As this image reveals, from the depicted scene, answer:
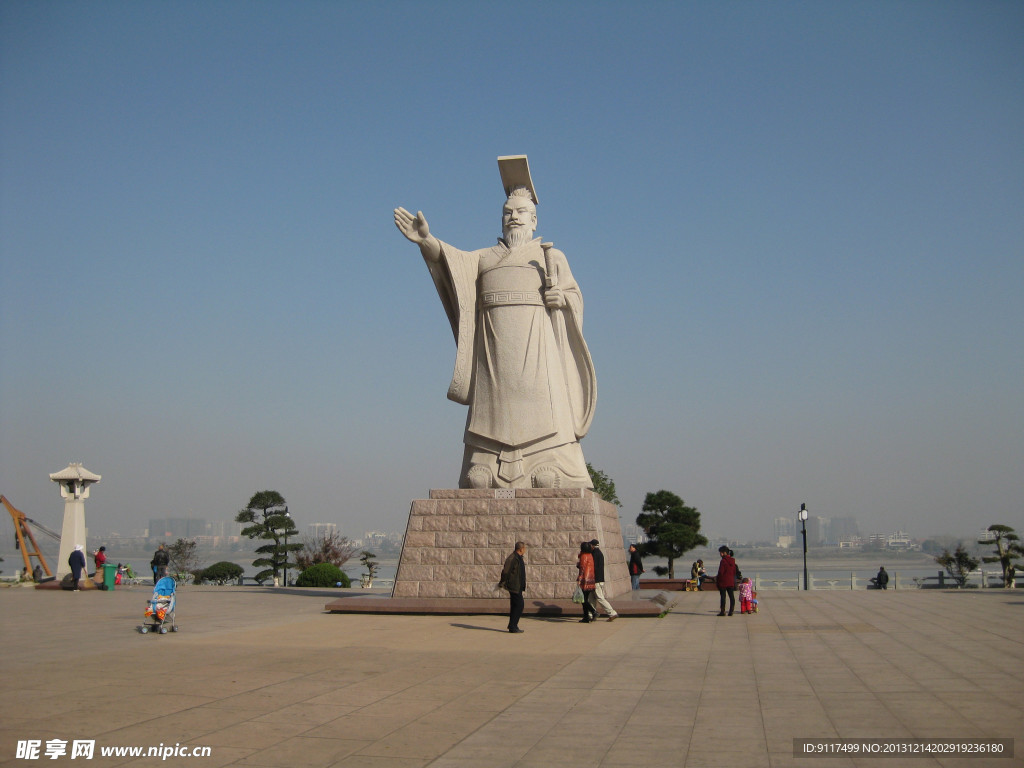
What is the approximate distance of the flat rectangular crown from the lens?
48.6ft

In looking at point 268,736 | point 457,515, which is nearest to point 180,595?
point 457,515

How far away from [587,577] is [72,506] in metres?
13.2

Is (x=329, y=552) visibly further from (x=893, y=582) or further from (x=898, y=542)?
(x=898, y=542)

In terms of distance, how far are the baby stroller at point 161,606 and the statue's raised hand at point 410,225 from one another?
21.4 feet

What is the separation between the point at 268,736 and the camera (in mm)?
4715

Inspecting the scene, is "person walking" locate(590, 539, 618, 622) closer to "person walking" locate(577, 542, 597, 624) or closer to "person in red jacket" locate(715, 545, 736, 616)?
"person walking" locate(577, 542, 597, 624)

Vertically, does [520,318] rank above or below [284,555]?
above

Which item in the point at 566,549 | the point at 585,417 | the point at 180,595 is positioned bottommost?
the point at 180,595

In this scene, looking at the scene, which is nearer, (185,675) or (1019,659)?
(185,675)

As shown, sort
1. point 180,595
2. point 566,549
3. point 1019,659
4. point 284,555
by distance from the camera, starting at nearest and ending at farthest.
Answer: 1. point 1019,659
2. point 566,549
3. point 180,595
4. point 284,555

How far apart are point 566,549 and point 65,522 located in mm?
12198

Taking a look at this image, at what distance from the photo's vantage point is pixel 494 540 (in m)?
12.8

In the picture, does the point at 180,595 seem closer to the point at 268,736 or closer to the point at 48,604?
the point at 48,604

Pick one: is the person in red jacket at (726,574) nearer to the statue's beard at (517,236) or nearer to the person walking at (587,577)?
the person walking at (587,577)
